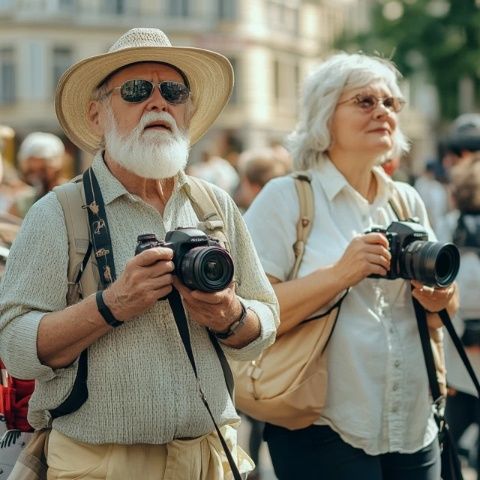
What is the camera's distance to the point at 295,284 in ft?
14.3

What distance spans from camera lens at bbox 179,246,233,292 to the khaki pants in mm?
471

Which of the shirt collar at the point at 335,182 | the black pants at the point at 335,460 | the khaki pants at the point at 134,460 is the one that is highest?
the shirt collar at the point at 335,182

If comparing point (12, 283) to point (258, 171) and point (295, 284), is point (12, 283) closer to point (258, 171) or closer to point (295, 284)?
point (295, 284)

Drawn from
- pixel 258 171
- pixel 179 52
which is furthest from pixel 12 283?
pixel 258 171

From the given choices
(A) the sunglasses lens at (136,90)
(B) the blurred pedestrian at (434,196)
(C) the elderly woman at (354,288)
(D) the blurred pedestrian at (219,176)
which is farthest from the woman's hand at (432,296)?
(B) the blurred pedestrian at (434,196)

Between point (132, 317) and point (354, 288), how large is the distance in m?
1.30

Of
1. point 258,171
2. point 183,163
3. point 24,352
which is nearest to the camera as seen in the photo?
point 24,352

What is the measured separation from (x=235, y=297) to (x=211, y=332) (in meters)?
0.16

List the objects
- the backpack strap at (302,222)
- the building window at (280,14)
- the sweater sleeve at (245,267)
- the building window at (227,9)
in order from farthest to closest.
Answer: the building window at (280,14) < the building window at (227,9) < the backpack strap at (302,222) < the sweater sleeve at (245,267)

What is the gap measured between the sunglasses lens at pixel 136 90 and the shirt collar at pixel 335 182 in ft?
3.76

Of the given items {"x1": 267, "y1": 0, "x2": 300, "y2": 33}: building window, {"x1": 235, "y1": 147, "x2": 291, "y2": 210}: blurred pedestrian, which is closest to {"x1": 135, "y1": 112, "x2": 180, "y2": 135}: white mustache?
{"x1": 235, "y1": 147, "x2": 291, "y2": 210}: blurred pedestrian

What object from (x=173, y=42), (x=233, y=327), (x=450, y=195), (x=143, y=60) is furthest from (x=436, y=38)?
(x=233, y=327)

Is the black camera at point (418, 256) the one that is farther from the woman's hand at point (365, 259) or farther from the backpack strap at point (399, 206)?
the backpack strap at point (399, 206)

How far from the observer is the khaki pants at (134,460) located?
11.3 feet
